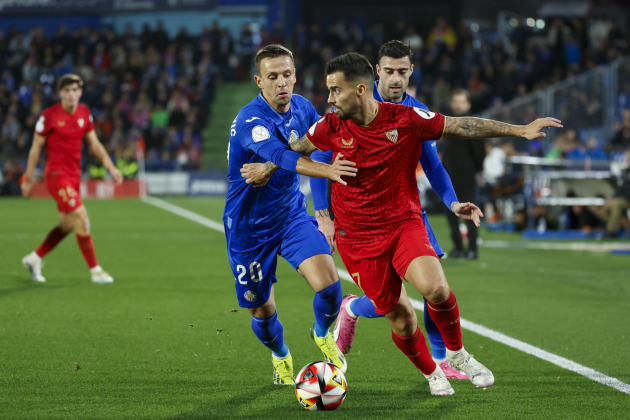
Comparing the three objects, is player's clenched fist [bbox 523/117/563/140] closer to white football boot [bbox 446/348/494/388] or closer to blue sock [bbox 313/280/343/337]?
white football boot [bbox 446/348/494/388]

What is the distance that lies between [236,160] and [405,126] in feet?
3.75

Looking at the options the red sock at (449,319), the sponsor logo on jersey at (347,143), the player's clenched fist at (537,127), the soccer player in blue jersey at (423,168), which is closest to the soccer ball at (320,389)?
the red sock at (449,319)

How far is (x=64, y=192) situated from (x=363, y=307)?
15.8ft

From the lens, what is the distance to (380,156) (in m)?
4.25

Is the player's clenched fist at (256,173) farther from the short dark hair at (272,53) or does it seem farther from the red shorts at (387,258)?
the short dark hair at (272,53)

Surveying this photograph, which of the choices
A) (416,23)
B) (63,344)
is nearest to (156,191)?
(416,23)

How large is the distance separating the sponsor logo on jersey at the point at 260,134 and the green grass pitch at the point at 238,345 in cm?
150

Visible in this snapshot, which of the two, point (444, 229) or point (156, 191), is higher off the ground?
point (444, 229)

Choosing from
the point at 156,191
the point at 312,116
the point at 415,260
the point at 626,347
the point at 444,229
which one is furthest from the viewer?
the point at 156,191

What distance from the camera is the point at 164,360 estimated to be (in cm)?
528

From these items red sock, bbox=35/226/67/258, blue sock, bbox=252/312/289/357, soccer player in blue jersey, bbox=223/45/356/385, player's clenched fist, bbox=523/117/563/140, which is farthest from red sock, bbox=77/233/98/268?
player's clenched fist, bbox=523/117/563/140

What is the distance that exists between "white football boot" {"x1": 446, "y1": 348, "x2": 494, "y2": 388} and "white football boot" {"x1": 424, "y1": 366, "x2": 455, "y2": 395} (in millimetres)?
145

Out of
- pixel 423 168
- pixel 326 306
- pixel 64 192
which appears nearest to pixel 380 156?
pixel 423 168

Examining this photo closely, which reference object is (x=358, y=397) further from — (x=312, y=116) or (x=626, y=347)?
(x=626, y=347)
